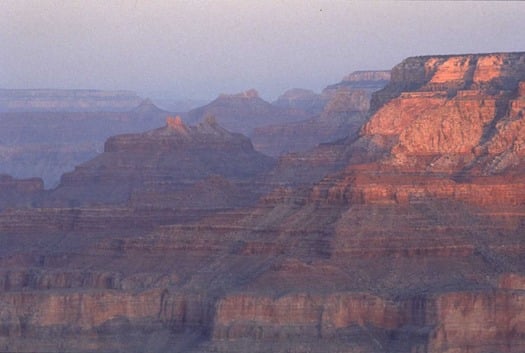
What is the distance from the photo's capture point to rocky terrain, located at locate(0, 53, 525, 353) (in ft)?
279

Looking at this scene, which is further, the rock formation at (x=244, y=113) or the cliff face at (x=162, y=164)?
the rock formation at (x=244, y=113)

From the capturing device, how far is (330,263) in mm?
88688

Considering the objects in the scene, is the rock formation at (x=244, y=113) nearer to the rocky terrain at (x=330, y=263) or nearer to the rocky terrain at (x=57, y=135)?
the rocky terrain at (x=57, y=135)

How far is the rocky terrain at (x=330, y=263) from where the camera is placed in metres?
85.2

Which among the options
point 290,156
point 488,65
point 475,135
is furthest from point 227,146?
point 475,135

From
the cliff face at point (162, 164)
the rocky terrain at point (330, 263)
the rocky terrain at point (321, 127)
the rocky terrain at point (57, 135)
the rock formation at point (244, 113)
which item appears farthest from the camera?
the rock formation at point (244, 113)

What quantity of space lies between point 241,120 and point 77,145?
10.2 metres

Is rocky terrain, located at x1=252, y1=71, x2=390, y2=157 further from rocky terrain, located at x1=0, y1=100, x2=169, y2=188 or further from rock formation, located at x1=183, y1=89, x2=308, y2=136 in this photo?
rocky terrain, located at x1=0, y1=100, x2=169, y2=188

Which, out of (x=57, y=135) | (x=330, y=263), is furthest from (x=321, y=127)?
(x=330, y=263)

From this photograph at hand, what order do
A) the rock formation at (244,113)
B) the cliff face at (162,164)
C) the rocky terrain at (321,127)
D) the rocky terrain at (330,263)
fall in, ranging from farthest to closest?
the rock formation at (244,113) → the rocky terrain at (321,127) → the cliff face at (162,164) → the rocky terrain at (330,263)

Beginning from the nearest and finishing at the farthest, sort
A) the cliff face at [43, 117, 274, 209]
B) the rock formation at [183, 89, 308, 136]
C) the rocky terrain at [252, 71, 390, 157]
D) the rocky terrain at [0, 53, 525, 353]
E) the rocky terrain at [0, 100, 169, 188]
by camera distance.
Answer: the rocky terrain at [0, 53, 525, 353], the cliff face at [43, 117, 274, 209], the rocky terrain at [252, 71, 390, 157], the rocky terrain at [0, 100, 169, 188], the rock formation at [183, 89, 308, 136]

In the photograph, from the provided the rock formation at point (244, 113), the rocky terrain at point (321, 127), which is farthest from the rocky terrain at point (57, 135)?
the rocky terrain at point (321, 127)

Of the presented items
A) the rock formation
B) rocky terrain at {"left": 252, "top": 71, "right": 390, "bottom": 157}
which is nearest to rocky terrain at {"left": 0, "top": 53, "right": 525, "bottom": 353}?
rocky terrain at {"left": 252, "top": 71, "right": 390, "bottom": 157}

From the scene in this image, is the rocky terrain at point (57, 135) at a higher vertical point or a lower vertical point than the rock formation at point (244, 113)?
Result: lower
